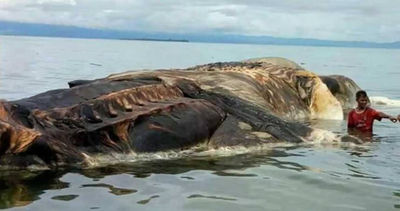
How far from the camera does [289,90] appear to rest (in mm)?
11203

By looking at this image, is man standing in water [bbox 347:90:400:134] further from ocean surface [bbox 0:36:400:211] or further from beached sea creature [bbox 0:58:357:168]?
ocean surface [bbox 0:36:400:211]

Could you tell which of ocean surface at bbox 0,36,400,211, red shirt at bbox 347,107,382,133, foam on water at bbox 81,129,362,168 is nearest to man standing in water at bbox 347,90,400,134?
red shirt at bbox 347,107,382,133

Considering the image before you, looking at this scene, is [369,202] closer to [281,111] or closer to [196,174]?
[196,174]

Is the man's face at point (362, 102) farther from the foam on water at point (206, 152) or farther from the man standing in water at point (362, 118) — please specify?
the foam on water at point (206, 152)

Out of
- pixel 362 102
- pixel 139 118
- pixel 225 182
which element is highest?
pixel 139 118

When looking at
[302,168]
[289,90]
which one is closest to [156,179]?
[302,168]

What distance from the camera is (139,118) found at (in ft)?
23.4

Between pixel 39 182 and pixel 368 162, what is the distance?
13.5ft

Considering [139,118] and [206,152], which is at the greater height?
[139,118]

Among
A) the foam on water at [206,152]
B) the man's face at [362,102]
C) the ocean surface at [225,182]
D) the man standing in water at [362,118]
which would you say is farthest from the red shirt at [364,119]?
the ocean surface at [225,182]

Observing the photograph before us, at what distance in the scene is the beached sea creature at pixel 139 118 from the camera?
6410 mm

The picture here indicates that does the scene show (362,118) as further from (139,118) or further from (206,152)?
(139,118)

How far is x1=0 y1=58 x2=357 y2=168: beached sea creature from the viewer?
6.41m

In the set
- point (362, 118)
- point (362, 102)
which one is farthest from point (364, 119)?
point (362, 102)
